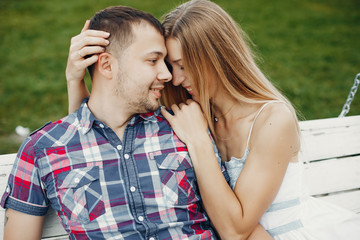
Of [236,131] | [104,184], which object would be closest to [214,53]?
[236,131]

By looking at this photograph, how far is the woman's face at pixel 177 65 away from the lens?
261 centimetres

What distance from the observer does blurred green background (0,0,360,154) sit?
5.90 metres

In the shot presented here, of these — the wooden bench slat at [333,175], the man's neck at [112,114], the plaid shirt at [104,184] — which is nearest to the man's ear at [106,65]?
the man's neck at [112,114]

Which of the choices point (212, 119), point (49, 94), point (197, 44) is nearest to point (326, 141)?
point (212, 119)

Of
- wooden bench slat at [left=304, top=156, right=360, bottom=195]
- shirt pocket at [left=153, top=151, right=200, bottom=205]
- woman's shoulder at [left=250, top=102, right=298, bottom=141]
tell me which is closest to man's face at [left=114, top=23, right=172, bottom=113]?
shirt pocket at [left=153, top=151, right=200, bottom=205]

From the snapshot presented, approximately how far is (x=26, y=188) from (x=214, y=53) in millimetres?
1504

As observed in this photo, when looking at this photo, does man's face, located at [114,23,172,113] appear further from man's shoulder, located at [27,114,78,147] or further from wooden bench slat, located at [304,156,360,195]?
wooden bench slat, located at [304,156,360,195]

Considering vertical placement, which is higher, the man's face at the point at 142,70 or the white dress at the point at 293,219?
the man's face at the point at 142,70

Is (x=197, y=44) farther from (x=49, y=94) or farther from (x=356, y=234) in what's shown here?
(x=49, y=94)

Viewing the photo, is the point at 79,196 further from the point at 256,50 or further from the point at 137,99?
the point at 256,50

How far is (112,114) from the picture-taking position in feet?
8.48

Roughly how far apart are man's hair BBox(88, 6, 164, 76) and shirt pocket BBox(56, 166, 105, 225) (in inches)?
34.5

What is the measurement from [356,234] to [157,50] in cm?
190

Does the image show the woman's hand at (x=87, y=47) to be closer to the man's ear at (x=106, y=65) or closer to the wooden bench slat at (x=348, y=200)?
the man's ear at (x=106, y=65)
